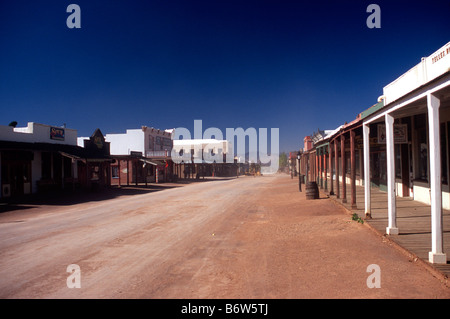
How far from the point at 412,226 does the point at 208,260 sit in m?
5.73

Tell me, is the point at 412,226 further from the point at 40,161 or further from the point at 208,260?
the point at 40,161

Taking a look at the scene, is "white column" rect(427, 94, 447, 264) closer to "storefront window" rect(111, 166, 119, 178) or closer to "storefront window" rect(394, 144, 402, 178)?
"storefront window" rect(394, 144, 402, 178)

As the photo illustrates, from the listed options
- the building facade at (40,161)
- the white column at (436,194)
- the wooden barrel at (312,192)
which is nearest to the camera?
the white column at (436,194)

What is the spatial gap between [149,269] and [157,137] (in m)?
44.5

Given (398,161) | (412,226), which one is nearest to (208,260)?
(412,226)

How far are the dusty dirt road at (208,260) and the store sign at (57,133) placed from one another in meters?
17.2

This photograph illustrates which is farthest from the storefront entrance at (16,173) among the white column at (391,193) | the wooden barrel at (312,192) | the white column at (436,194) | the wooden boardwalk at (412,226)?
the white column at (436,194)

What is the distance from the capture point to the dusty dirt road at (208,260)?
475 cm

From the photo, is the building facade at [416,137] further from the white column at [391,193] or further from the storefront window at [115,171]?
the storefront window at [115,171]

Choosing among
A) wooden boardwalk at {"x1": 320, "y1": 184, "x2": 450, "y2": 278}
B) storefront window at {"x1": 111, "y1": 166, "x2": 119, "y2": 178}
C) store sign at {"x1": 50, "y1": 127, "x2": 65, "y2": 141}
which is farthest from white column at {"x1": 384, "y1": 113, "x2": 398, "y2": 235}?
storefront window at {"x1": 111, "y1": 166, "x2": 119, "y2": 178}

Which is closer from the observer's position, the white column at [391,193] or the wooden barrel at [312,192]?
the white column at [391,193]

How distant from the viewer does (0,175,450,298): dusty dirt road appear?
4.75 m

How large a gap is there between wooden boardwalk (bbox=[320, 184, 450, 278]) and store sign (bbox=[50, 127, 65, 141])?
23860 mm

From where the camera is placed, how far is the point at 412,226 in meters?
8.37
